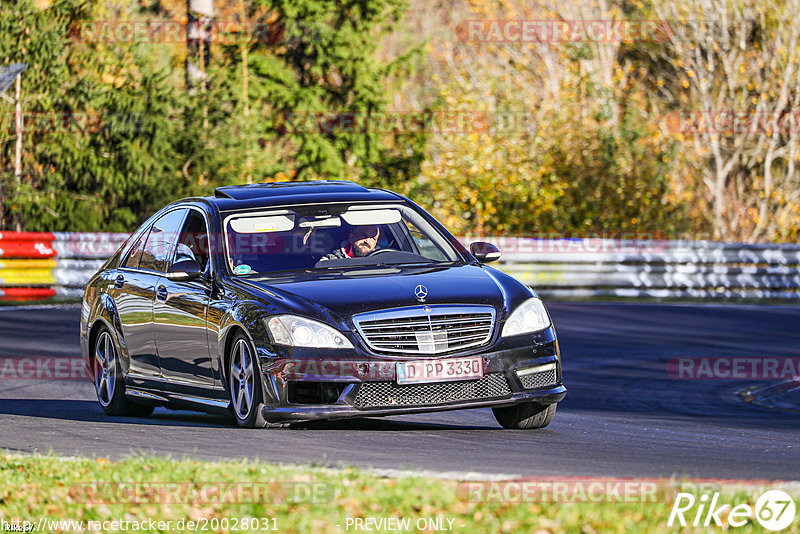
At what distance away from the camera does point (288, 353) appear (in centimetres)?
889

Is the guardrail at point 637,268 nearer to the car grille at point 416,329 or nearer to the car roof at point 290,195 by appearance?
the car roof at point 290,195

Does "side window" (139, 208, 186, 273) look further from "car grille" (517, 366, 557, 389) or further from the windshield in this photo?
"car grille" (517, 366, 557, 389)

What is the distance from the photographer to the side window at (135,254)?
1141cm

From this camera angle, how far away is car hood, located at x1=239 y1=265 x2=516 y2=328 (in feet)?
29.5

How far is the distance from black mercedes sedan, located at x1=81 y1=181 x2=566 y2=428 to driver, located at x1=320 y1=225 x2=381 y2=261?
1cm

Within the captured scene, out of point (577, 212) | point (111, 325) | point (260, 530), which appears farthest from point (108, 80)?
point (260, 530)

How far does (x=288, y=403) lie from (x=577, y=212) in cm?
2398

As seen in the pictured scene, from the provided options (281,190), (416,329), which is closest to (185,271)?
(281,190)

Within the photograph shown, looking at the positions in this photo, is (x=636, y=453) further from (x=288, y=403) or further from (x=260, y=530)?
(x=260, y=530)

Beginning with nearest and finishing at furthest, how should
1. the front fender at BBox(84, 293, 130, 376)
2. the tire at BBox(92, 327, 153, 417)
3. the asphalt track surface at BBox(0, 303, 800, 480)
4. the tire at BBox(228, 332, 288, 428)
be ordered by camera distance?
the asphalt track surface at BBox(0, 303, 800, 480) < the tire at BBox(228, 332, 288, 428) < the front fender at BBox(84, 293, 130, 376) < the tire at BBox(92, 327, 153, 417)

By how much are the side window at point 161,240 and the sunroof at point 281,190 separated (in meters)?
0.40

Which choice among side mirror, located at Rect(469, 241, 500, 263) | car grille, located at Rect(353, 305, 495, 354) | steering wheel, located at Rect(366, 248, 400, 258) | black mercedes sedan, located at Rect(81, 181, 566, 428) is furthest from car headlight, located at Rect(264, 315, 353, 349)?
side mirror, located at Rect(469, 241, 500, 263)

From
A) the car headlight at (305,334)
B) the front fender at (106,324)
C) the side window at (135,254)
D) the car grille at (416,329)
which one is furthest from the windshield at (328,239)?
the front fender at (106,324)

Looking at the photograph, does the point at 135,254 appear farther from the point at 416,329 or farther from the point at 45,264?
the point at 45,264
